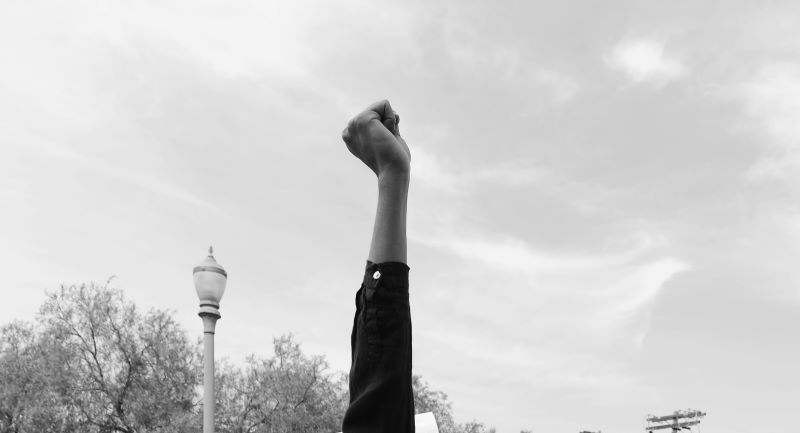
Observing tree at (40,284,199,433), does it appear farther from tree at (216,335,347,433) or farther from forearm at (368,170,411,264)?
forearm at (368,170,411,264)

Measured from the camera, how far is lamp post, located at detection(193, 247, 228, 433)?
29.6 feet

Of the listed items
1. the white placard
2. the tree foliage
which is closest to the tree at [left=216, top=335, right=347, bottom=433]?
the tree foliage

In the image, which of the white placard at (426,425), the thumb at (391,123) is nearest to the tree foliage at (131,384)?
the white placard at (426,425)

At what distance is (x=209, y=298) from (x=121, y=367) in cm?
1612

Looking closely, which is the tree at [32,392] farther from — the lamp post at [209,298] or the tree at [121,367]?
the lamp post at [209,298]

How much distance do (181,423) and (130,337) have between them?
3575 mm

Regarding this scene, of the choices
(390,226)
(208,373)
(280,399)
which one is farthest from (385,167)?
(280,399)

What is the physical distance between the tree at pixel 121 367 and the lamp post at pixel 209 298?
1419cm

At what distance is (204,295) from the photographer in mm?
9344

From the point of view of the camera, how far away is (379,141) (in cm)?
233

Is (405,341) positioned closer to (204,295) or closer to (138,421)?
(204,295)

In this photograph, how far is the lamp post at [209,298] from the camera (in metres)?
9.01

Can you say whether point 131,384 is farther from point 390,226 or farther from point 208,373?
point 390,226

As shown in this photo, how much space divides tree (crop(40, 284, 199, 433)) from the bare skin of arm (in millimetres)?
21475
